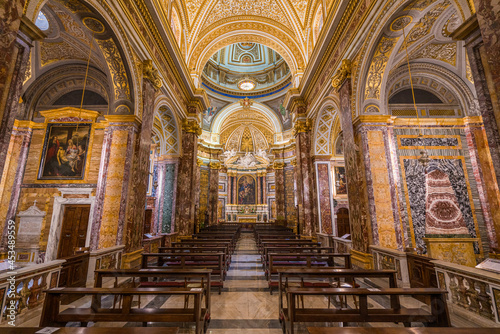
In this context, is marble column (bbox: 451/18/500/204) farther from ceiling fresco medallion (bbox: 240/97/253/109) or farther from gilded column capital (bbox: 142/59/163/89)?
ceiling fresco medallion (bbox: 240/97/253/109)

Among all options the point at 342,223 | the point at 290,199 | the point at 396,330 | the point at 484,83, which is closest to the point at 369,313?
the point at 396,330

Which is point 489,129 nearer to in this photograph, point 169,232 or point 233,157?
point 169,232

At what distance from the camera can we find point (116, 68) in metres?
6.11

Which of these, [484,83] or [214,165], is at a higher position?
[214,165]

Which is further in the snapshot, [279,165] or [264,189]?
[264,189]

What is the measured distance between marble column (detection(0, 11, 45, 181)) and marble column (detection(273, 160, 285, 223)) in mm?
16890

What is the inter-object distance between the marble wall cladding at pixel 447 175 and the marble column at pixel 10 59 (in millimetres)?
9701

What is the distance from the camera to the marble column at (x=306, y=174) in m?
10.1

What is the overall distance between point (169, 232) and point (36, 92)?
24.3 ft

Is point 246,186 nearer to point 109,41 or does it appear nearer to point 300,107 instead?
point 300,107

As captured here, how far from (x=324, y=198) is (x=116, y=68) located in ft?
29.9

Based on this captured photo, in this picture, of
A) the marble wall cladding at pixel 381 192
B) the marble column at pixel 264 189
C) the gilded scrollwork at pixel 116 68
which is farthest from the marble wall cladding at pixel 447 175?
the marble column at pixel 264 189

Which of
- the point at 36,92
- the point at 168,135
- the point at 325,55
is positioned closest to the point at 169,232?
the point at 168,135

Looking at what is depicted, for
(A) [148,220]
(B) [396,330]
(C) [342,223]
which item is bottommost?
(B) [396,330]
